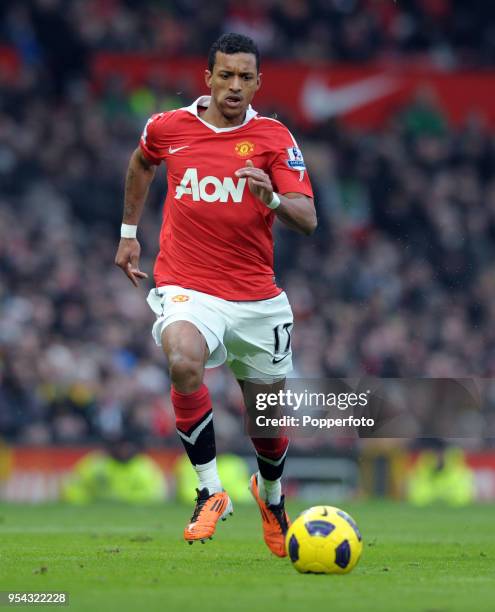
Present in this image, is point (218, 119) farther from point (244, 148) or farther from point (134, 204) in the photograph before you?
point (134, 204)

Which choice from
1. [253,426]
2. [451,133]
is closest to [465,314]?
[451,133]

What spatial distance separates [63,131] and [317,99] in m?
4.75

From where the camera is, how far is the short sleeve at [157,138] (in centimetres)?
795

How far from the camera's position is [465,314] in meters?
20.1

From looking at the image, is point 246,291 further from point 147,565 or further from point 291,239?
point 291,239

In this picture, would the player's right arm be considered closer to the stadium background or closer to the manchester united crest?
the manchester united crest

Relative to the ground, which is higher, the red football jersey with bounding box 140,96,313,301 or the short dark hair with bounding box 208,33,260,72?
the short dark hair with bounding box 208,33,260,72

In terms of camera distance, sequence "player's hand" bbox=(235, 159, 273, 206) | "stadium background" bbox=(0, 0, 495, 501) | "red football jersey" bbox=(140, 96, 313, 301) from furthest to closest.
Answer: "stadium background" bbox=(0, 0, 495, 501), "red football jersey" bbox=(140, 96, 313, 301), "player's hand" bbox=(235, 159, 273, 206)

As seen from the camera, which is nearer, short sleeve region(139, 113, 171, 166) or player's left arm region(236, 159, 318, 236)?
player's left arm region(236, 159, 318, 236)

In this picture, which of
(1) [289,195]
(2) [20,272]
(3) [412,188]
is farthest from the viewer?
(3) [412,188]

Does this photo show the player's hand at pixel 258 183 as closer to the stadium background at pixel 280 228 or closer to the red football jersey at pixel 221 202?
the red football jersey at pixel 221 202
